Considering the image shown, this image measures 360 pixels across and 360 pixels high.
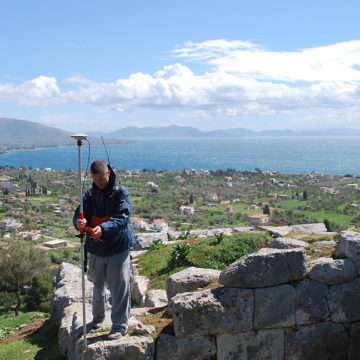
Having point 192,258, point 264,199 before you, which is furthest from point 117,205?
point 264,199

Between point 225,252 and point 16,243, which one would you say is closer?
point 225,252

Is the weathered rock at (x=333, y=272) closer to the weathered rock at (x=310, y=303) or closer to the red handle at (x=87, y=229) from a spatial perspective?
the weathered rock at (x=310, y=303)

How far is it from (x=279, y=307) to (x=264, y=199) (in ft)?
288

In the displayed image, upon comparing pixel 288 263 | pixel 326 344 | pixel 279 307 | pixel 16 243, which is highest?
pixel 288 263

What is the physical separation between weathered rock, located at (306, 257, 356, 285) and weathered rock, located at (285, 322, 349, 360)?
0.68 m

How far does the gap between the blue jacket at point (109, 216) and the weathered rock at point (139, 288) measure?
12.2 feet

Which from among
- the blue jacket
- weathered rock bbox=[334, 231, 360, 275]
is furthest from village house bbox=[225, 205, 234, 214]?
the blue jacket

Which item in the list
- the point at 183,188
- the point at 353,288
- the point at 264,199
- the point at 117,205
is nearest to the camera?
the point at 117,205

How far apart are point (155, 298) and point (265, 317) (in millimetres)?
3195

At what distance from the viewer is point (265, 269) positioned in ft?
16.9

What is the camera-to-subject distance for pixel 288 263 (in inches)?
206

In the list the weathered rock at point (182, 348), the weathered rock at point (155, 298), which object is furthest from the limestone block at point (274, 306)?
the weathered rock at point (155, 298)

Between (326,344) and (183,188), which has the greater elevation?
(326,344)

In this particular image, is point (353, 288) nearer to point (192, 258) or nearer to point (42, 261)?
point (192, 258)
